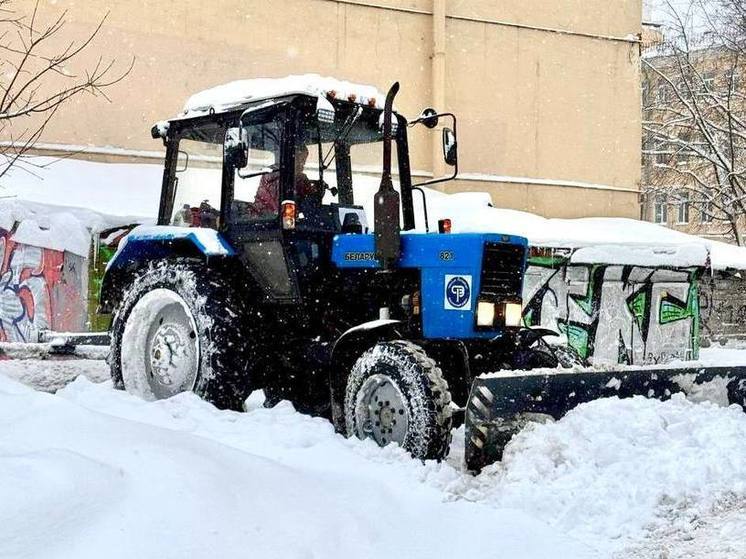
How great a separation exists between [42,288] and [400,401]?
8.73 meters

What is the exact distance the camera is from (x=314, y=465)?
17.3 feet

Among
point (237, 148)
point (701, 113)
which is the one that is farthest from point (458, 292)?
point (701, 113)

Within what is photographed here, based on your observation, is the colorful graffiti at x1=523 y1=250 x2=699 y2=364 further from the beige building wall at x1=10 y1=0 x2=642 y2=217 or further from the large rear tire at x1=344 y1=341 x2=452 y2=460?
the large rear tire at x1=344 y1=341 x2=452 y2=460

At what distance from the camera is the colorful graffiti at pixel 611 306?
1410 cm

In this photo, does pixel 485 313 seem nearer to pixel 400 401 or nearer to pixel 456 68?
pixel 400 401

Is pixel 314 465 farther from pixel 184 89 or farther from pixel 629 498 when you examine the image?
pixel 184 89

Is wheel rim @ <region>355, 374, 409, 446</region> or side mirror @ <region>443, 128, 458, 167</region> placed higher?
side mirror @ <region>443, 128, 458, 167</region>

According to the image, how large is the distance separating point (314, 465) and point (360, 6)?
13.8m

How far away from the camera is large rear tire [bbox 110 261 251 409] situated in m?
6.60

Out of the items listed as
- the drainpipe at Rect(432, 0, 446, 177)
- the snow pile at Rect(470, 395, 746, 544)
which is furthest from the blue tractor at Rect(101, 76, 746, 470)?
the drainpipe at Rect(432, 0, 446, 177)

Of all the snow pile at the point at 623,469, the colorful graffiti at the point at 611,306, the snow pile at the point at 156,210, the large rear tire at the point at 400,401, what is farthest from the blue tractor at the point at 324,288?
the colorful graffiti at the point at 611,306

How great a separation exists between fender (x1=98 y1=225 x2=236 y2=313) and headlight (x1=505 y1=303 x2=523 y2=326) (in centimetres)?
210

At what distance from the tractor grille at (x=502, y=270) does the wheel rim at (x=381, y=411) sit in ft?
3.11

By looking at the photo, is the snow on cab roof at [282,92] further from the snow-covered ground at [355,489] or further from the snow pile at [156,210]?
the snow pile at [156,210]
